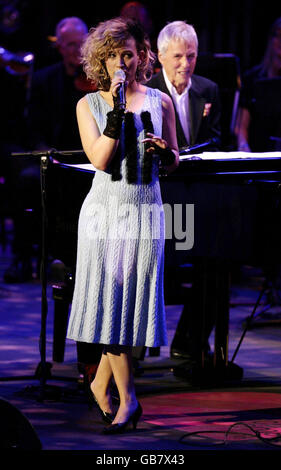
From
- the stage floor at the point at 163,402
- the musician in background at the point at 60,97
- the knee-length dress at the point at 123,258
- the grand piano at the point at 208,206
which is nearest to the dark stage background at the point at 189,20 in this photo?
the musician in background at the point at 60,97

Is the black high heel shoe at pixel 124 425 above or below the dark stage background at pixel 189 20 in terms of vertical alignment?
below

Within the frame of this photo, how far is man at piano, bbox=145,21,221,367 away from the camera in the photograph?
475 cm

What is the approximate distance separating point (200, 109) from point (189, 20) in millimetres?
4966

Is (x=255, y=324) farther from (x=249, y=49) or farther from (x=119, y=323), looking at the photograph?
(x=249, y=49)

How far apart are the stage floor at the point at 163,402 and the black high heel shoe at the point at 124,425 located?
3 centimetres

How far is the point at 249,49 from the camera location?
31.6 feet

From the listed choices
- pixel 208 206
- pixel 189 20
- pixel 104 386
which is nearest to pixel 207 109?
pixel 208 206

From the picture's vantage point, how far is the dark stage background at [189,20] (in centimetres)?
957

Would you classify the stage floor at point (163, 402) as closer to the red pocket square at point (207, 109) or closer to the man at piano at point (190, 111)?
the man at piano at point (190, 111)

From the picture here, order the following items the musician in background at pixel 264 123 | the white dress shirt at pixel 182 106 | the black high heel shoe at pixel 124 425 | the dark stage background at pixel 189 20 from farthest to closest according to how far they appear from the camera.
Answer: the dark stage background at pixel 189 20
the musician in background at pixel 264 123
the white dress shirt at pixel 182 106
the black high heel shoe at pixel 124 425

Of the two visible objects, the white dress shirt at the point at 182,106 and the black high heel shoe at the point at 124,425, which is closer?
the black high heel shoe at the point at 124,425

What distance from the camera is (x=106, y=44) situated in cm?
369

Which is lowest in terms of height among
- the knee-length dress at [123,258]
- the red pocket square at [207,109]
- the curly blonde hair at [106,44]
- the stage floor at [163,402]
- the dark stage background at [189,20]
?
the stage floor at [163,402]

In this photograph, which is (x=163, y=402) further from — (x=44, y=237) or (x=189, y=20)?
(x=189, y=20)
